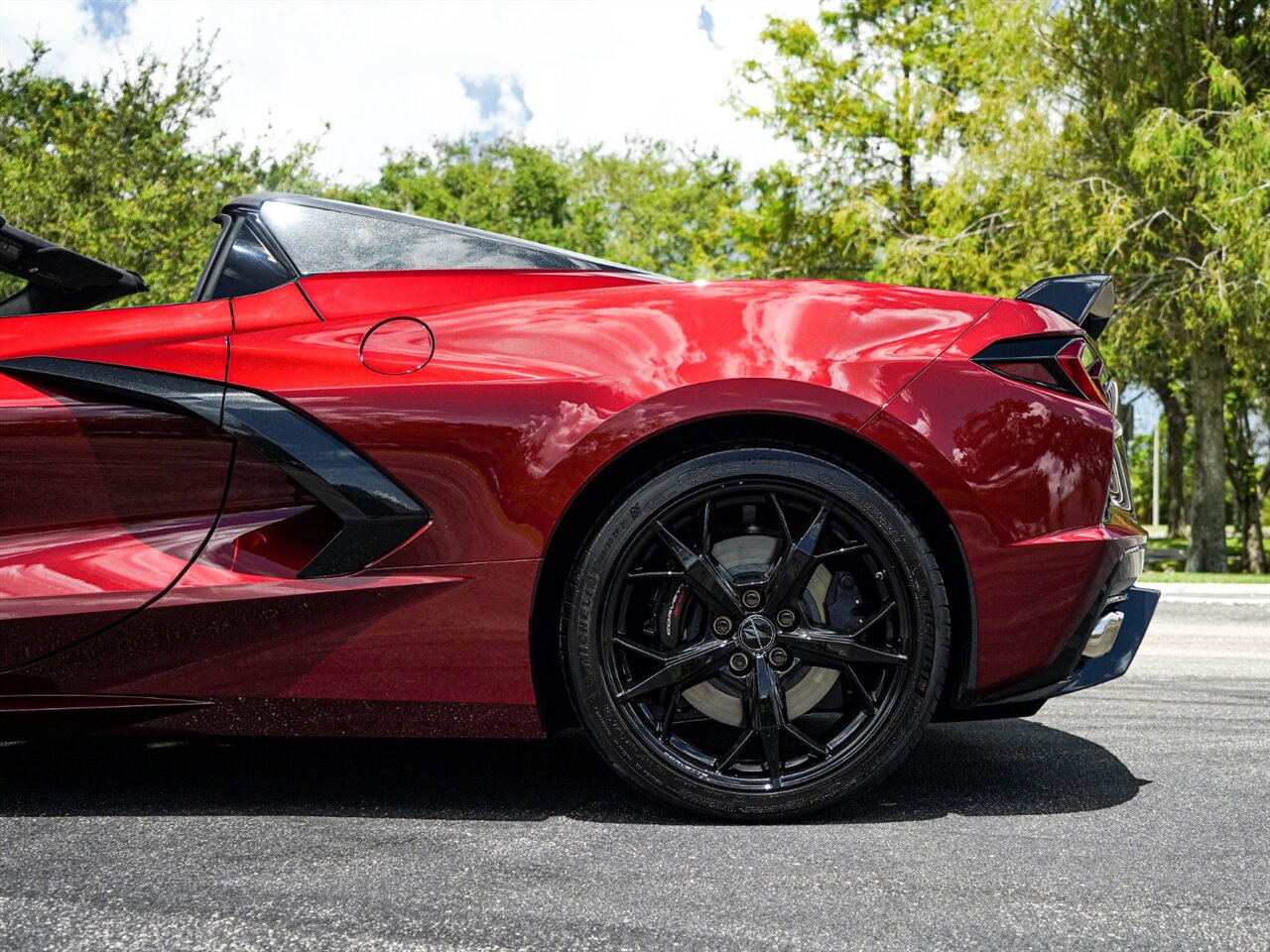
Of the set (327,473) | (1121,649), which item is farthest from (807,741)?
(327,473)

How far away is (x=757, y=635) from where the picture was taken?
2488 millimetres

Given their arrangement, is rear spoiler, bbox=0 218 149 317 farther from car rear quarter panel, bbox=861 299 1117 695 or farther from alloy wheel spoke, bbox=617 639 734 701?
car rear quarter panel, bbox=861 299 1117 695

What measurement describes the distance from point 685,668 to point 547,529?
40 centimetres

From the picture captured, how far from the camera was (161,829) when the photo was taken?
246cm

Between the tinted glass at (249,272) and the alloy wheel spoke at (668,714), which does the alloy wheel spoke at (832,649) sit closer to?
the alloy wheel spoke at (668,714)

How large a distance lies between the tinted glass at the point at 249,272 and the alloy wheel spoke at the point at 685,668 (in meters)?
1.18

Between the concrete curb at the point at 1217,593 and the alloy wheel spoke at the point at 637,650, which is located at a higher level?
the alloy wheel spoke at the point at 637,650

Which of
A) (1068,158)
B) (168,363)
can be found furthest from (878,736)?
(1068,158)

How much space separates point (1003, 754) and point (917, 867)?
3.57 ft

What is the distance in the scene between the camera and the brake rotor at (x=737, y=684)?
2.53 meters

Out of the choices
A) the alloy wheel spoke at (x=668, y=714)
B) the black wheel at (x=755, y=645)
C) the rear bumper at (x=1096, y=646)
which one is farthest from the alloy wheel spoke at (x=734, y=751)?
the rear bumper at (x=1096, y=646)

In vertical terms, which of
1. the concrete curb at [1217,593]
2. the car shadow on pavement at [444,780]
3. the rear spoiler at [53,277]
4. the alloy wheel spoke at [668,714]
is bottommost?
the concrete curb at [1217,593]

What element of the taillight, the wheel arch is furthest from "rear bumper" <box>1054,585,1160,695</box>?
the taillight

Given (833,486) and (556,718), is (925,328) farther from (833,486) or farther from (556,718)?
(556,718)
